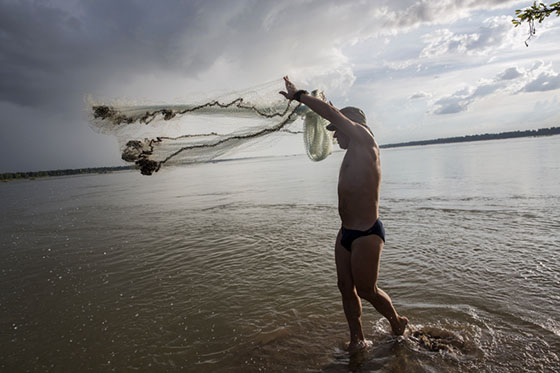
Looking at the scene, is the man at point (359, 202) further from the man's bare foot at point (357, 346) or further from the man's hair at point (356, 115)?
the man's bare foot at point (357, 346)

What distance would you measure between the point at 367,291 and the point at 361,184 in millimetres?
1090

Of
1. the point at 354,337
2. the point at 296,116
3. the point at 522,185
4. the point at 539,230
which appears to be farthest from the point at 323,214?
the point at 522,185

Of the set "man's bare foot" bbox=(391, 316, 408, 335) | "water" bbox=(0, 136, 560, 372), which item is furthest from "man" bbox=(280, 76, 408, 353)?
"water" bbox=(0, 136, 560, 372)

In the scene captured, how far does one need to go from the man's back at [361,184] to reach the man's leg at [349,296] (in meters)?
0.37

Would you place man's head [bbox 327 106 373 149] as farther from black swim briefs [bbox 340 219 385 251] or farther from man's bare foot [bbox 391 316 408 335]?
man's bare foot [bbox 391 316 408 335]

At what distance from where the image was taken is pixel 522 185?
12.3 m

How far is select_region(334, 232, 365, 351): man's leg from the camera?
3129 mm

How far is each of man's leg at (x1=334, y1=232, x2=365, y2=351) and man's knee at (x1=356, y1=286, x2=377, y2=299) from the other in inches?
4.8

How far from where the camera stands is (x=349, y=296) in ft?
10.4

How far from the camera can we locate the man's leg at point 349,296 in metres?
3.13

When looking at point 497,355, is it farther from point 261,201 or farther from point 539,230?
point 261,201

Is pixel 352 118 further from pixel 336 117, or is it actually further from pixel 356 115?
pixel 336 117

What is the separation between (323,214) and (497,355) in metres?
7.63

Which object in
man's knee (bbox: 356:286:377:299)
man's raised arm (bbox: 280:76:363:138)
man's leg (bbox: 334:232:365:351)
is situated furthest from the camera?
man's leg (bbox: 334:232:365:351)
